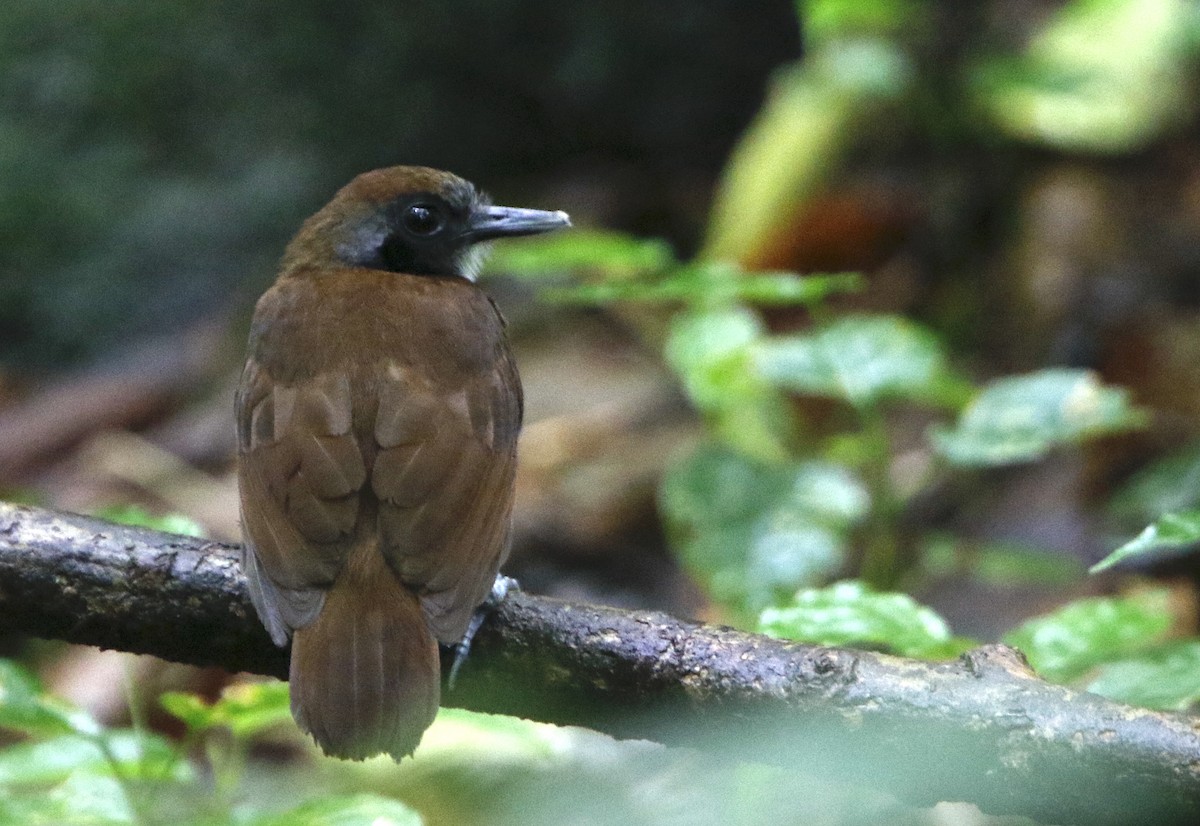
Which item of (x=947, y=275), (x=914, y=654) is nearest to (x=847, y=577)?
(x=947, y=275)

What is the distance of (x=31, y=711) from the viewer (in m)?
2.45

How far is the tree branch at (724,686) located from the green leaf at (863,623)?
20cm

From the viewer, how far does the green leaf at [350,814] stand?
229 cm

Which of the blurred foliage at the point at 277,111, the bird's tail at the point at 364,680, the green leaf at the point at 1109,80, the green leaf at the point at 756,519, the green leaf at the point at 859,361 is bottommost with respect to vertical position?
the bird's tail at the point at 364,680

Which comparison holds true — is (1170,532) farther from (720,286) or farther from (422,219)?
(422,219)

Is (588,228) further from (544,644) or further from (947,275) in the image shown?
(544,644)

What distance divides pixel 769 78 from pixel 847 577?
3.19 meters

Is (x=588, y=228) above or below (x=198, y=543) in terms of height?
above

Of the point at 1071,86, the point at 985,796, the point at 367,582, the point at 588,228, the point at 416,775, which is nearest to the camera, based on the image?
the point at 985,796

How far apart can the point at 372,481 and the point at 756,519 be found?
1.54m

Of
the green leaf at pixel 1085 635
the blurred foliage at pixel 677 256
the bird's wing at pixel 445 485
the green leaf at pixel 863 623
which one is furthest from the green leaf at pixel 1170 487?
the bird's wing at pixel 445 485

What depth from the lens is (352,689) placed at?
2.30m

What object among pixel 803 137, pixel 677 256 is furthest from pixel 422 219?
pixel 677 256

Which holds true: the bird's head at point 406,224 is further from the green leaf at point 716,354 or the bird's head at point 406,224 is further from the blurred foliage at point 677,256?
the green leaf at point 716,354
